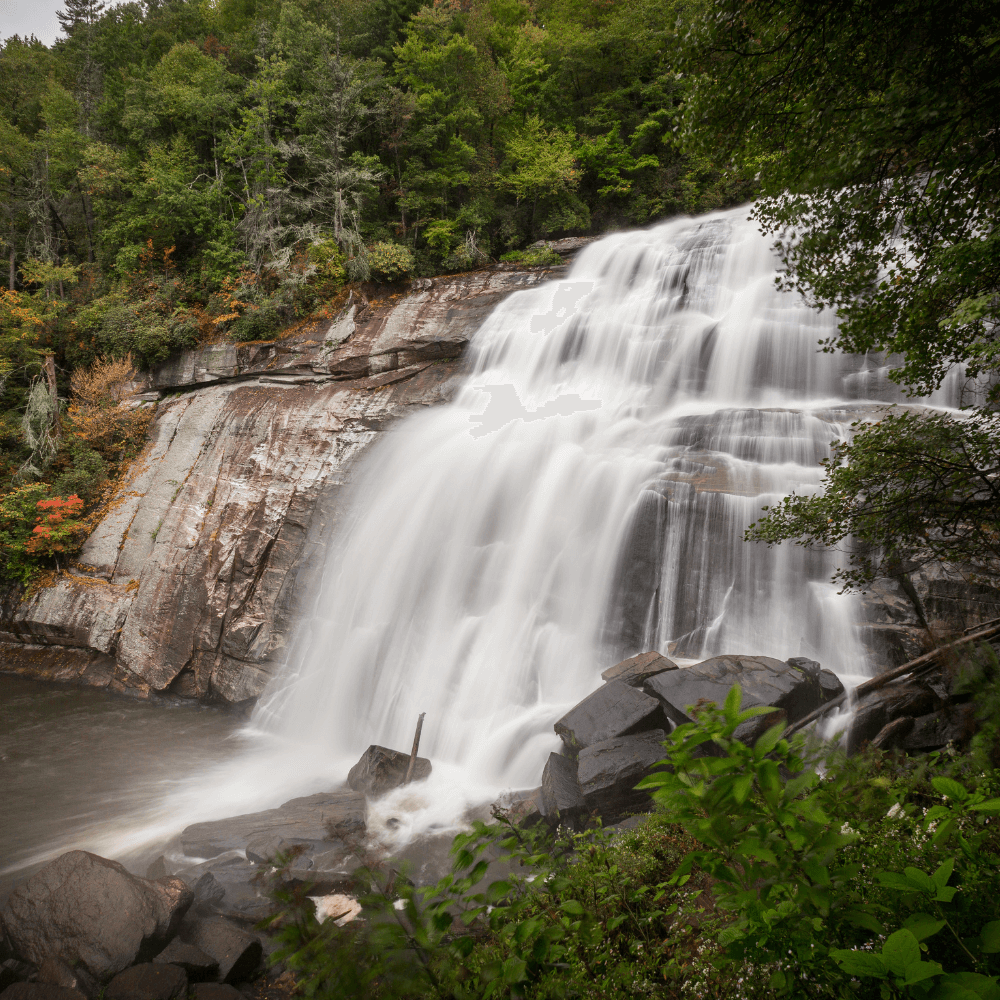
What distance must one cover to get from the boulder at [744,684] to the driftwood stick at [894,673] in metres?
0.28

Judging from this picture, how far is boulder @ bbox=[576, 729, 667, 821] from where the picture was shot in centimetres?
572

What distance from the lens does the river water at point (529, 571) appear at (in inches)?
304

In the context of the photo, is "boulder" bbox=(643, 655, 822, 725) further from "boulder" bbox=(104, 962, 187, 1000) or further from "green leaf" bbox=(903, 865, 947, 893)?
"boulder" bbox=(104, 962, 187, 1000)

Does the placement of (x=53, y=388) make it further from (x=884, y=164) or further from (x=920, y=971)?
(x=920, y=971)

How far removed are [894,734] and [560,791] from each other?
346cm

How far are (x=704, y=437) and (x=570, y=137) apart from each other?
16.1m

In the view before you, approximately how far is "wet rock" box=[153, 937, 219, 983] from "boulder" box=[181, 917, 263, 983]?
7cm

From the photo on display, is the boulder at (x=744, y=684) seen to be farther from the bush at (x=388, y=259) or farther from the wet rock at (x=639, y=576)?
the bush at (x=388, y=259)

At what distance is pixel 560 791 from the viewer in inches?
233

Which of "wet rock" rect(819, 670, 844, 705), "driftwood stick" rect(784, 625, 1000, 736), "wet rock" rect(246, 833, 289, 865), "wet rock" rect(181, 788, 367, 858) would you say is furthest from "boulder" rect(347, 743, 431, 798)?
"wet rock" rect(819, 670, 844, 705)

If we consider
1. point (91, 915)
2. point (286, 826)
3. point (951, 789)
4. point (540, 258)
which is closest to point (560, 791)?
point (286, 826)

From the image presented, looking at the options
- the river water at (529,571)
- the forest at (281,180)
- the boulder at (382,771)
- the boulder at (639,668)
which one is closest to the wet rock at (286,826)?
the boulder at (382,771)

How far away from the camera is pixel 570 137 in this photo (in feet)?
64.2

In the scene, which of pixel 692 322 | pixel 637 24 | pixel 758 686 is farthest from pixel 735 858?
pixel 637 24
